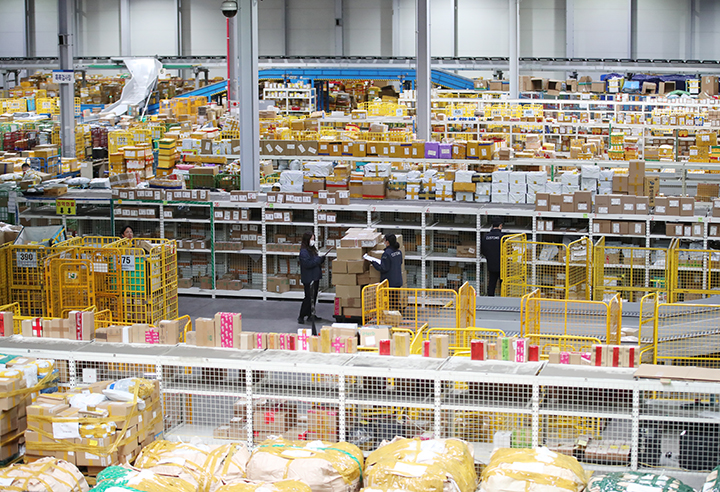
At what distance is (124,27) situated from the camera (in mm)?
38656

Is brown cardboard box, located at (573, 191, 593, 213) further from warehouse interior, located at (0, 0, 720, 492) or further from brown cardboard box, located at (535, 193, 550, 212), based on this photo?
brown cardboard box, located at (535, 193, 550, 212)

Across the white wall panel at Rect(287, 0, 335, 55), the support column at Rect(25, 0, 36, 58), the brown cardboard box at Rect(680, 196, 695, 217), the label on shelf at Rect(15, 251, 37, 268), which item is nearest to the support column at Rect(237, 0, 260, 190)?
the label on shelf at Rect(15, 251, 37, 268)

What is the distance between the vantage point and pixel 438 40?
3703cm

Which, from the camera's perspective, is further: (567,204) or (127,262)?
(567,204)

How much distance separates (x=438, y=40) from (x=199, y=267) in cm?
2503

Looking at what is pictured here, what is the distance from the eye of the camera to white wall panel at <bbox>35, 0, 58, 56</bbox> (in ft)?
130

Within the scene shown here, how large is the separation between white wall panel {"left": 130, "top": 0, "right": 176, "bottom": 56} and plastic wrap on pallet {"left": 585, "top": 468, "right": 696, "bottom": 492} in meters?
36.1

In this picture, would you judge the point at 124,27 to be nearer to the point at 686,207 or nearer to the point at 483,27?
the point at 483,27

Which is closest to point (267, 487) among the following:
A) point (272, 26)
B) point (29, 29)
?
point (272, 26)

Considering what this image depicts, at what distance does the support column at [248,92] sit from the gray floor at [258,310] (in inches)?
79.8

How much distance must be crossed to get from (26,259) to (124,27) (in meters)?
29.7

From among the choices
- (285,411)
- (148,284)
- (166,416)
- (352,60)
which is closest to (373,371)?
(285,411)

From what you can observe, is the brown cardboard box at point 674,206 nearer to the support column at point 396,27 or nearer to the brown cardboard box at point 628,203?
the brown cardboard box at point 628,203

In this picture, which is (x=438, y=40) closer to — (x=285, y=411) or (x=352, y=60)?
(x=352, y=60)
